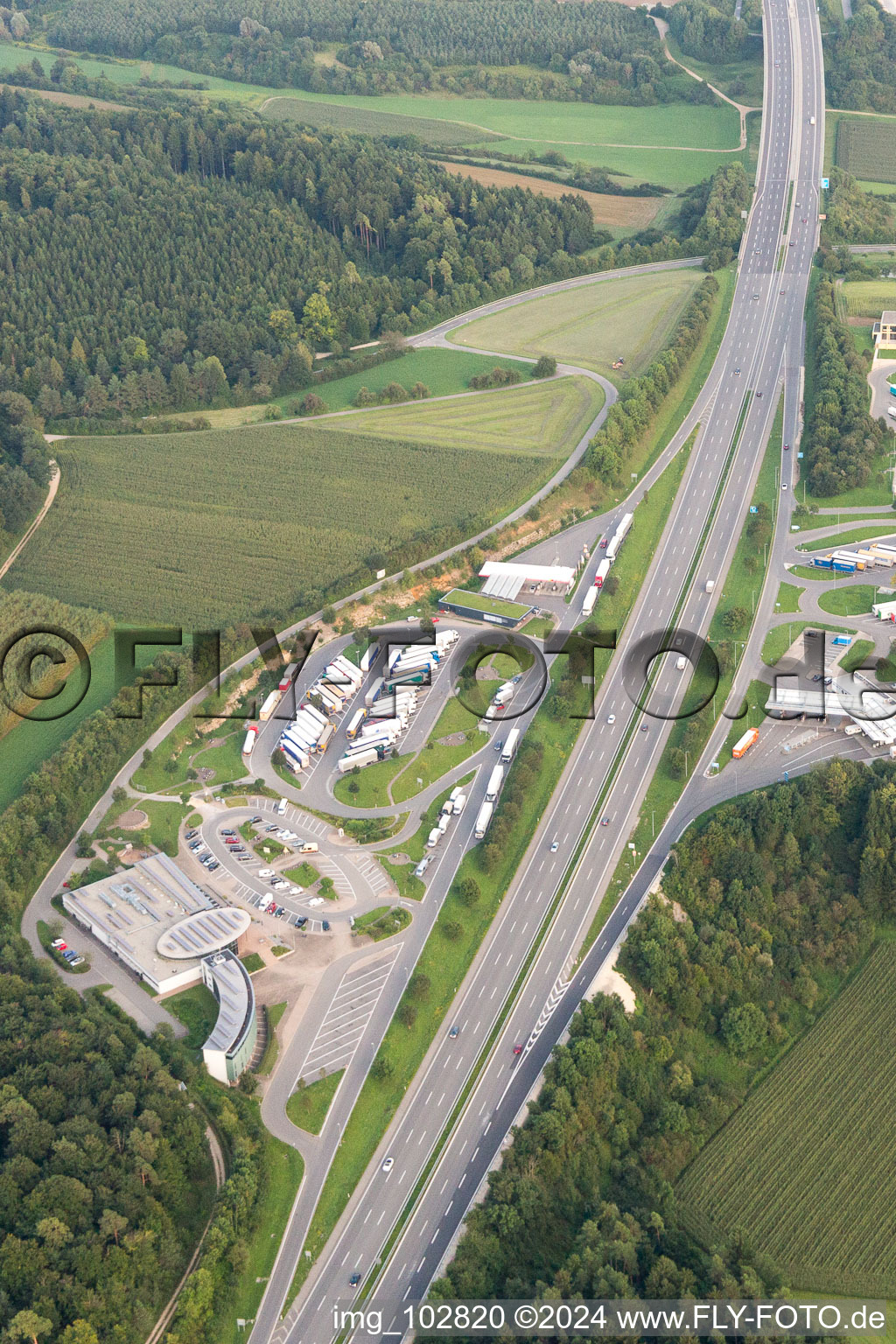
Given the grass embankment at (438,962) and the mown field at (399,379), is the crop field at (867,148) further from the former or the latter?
the grass embankment at (438,962)

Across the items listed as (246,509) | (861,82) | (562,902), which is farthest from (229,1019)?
(861,82)

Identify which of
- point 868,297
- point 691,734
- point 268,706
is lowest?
point 268,706

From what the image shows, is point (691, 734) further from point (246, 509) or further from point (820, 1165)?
point (246, 509)

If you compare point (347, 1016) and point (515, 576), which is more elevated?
point (515, 576)

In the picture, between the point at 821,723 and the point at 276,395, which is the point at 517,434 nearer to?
the point at 276,395

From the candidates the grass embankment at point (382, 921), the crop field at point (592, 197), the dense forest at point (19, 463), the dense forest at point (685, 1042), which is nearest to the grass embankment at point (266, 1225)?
the dense forest at point (685, 1042)
